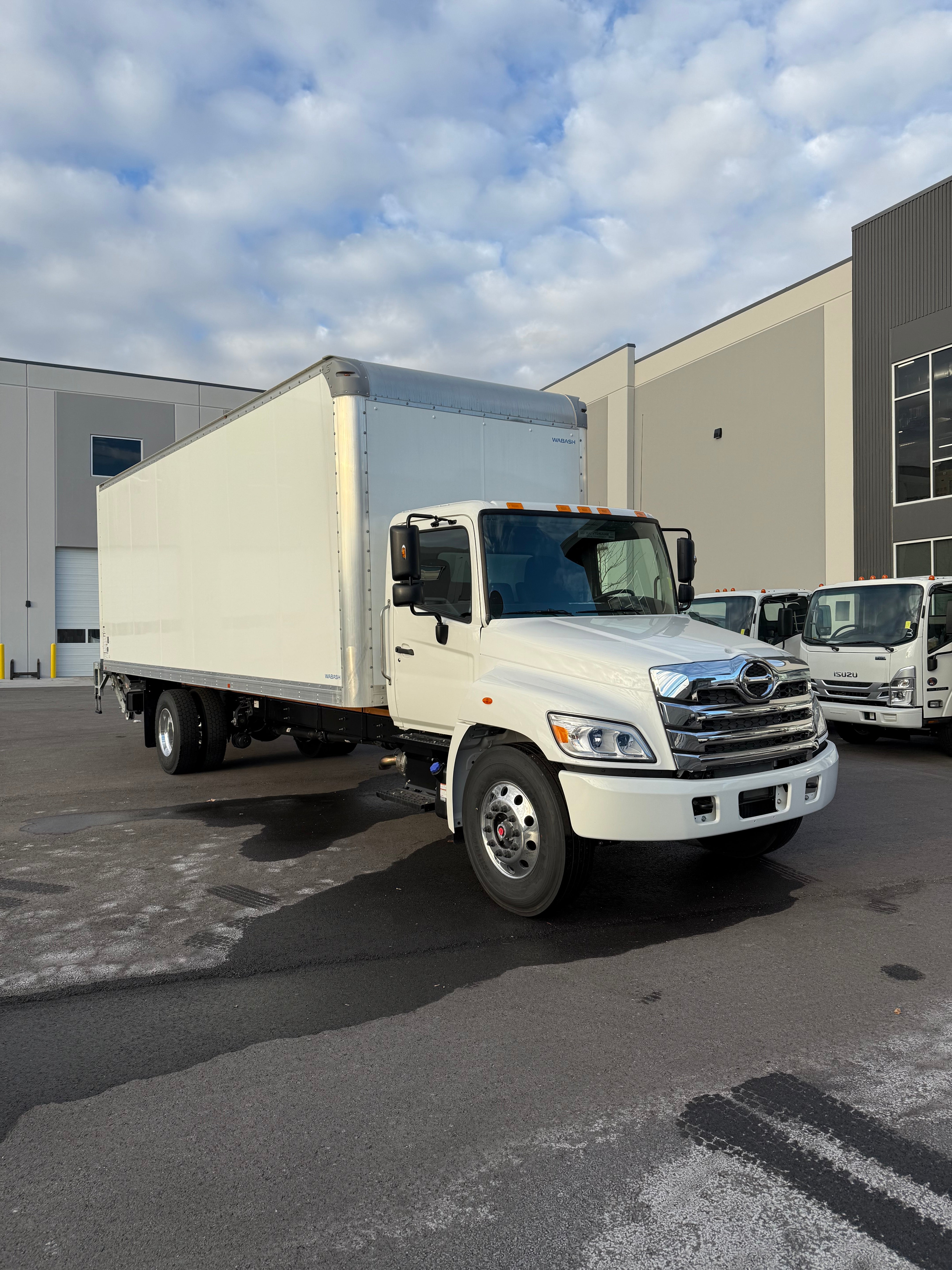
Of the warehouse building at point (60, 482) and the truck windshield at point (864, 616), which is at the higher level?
the warehouse building at point (60, 482)

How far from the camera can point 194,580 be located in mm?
9398

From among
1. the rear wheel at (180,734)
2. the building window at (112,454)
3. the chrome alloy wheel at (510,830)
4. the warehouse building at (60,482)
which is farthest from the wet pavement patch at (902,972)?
the building window at (112,454)

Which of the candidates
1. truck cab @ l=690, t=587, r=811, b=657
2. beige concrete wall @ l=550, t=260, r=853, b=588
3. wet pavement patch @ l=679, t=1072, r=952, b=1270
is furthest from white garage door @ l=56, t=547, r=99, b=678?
wet pavement patch @ l=679, t=1072, r=952, b=1270

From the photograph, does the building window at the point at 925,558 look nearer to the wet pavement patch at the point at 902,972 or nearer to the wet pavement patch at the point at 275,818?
the wet pavement patch at the point at 275,818

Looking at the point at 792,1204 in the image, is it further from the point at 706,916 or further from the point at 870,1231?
the point at 706,916

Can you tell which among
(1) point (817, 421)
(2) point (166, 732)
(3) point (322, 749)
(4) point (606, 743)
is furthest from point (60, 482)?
(4) point (606, 743)

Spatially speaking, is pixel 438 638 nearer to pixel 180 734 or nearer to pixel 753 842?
pixel 753 842

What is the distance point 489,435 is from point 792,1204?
567 cm

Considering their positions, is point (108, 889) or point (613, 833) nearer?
point (613, 833)

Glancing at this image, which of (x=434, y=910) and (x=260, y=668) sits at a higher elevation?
→ (x=260, y=668)

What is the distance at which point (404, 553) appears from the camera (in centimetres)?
565

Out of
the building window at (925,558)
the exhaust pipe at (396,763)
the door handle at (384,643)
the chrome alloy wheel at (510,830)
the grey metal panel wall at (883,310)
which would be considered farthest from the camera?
the grey metal panel wall at (883,310)

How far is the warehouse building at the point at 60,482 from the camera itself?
29.8 metres

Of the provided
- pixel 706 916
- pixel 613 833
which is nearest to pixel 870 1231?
pixel 613 833
